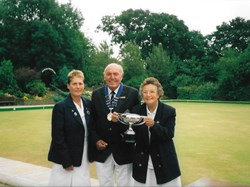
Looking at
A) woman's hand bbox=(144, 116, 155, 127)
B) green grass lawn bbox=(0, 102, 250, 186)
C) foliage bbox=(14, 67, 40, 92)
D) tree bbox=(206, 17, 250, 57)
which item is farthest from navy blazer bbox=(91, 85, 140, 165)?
tree bbox=(206, 17, 250, 57)

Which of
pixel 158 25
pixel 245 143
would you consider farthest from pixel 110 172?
pixel 158 25

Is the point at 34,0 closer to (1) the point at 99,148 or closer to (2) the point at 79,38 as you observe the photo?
(2) the point at 79,38

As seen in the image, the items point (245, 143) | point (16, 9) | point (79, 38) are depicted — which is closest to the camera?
point (245, 143)

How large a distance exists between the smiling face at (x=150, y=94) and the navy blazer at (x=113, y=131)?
0.52 meters

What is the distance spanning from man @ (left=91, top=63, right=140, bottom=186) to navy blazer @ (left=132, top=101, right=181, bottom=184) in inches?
13.8

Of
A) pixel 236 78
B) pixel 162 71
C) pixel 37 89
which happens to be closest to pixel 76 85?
pixel 37 89

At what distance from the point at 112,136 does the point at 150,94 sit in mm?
Result: 825

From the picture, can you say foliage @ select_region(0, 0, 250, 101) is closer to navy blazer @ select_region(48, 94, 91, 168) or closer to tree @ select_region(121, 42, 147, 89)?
tree @ select_region(121, 42, 147, 89)

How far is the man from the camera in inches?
139

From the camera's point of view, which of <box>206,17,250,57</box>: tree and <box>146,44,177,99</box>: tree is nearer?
<box>146,44,177,99</box>: tree

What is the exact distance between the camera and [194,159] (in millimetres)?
6609

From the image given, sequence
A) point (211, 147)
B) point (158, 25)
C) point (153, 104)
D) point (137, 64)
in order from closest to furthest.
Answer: point (153, 104) → point (211, 147) → point (137, 64) → point (158, 25)

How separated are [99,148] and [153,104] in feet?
2.99

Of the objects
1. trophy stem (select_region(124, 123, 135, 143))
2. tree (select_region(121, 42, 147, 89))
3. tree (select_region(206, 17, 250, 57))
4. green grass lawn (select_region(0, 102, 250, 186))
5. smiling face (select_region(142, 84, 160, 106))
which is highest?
tree (select_region(206, 17, 250, 57))
